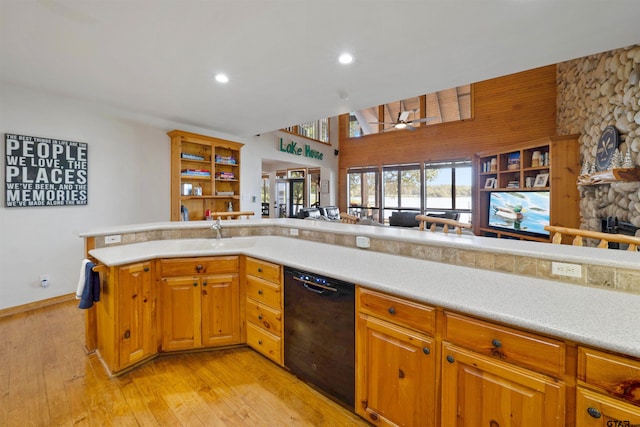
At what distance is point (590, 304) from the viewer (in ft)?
3.76

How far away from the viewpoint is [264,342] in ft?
7.14

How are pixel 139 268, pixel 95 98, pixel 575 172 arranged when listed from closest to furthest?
pixel 139 268, pixel 95 98, pixel 575 172

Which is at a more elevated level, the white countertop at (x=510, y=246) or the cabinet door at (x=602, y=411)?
the white countertop at (x=510, y=246)

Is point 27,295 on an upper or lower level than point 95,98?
lower

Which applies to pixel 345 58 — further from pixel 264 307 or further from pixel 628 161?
pixel 628 161

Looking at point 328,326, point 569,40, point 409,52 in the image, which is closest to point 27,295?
point 328,326

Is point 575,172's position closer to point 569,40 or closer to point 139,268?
point 569,40

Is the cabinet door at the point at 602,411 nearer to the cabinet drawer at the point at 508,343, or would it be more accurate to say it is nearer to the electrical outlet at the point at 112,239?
the cabinet drawer at the point at 508,343

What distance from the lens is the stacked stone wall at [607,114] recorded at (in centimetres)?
282

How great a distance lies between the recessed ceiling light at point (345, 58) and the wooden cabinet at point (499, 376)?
2.31 metres

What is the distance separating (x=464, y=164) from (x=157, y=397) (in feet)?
25.7

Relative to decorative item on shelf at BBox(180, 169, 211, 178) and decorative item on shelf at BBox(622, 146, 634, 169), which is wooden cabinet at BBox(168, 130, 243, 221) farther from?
decorative item on shelf at BBox(622, 146, 634, 169)

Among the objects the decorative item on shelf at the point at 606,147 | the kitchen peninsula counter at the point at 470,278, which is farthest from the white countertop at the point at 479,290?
the decorative item on shelf at the point at 606,147

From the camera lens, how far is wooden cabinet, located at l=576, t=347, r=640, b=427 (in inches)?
33.7
